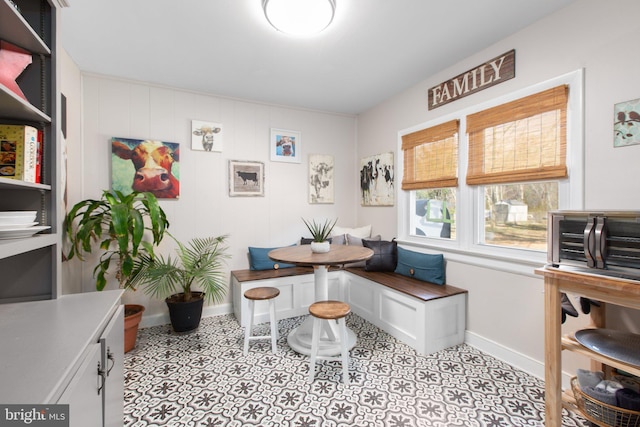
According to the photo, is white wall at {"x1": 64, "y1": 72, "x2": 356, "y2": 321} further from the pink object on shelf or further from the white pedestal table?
the pink object on shelf

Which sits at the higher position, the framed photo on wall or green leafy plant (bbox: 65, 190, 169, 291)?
the framed photo on wall

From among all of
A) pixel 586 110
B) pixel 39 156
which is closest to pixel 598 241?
pixel 586 110

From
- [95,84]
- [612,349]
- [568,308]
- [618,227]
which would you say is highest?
[95,84]

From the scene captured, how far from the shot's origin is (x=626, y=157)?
5.65 feet

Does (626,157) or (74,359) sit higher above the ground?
(626,157)

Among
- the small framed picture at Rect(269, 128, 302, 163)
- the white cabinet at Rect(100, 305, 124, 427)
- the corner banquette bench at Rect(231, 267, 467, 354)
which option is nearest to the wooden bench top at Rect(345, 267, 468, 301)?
the corner banquette bench at Rect(231, 267, 467, 354)

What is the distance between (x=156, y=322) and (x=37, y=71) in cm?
267

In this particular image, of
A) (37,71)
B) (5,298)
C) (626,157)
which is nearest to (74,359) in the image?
(5,298)

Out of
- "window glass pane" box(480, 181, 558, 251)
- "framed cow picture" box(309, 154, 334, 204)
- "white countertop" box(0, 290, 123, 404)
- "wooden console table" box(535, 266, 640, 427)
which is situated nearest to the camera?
"white countertop" box(0, 290, 123, 404)

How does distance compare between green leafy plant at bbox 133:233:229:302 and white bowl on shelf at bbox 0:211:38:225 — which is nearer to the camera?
white bowl on shelf at bbox 0:211:38:225

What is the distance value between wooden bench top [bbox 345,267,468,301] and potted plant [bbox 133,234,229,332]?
1.71m

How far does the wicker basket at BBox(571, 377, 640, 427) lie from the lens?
53.9 inches

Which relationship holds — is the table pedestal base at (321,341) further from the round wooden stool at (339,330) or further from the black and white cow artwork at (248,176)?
the black and white cow artwork at (248,176)

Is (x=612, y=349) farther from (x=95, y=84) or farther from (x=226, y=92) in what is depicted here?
(x=95, y=84)
